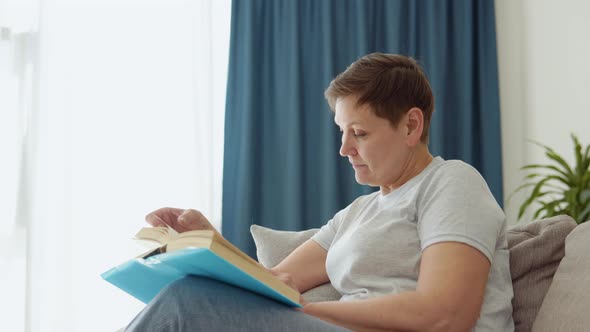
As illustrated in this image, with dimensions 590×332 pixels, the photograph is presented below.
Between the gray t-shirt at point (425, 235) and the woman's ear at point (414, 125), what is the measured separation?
6 cm

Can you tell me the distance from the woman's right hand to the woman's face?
13.6 inches

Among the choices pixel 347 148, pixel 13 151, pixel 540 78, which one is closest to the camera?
pixel 347 148

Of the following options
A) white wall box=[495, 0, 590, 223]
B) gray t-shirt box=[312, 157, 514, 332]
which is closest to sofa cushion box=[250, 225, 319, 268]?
gray t-shirt box=[312, 157, 514, 332]

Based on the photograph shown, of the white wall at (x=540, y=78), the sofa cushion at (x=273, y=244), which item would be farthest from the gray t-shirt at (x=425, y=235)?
the white wall at (x=540, y=78)

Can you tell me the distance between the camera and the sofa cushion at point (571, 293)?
125 cm

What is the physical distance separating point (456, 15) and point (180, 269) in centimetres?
346

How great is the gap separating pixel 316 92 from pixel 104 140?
47.3 inches

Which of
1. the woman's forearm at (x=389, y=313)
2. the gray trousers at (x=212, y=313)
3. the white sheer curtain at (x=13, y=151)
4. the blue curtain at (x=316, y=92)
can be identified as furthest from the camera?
the blue curtain at (x=316, y=92)

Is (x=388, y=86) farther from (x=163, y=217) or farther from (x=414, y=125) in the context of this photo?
(x=163, y=217)

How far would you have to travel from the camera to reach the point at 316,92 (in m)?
4.11

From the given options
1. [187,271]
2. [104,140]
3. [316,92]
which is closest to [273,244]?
[187,271]

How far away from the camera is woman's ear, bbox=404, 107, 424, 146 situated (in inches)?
60.1

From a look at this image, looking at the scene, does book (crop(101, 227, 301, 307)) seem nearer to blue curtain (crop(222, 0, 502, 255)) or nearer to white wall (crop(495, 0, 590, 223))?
white wall (crop(495, 0, 590, 223))

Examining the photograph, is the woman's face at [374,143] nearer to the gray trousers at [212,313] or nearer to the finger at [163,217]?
the finger at [163,217]
